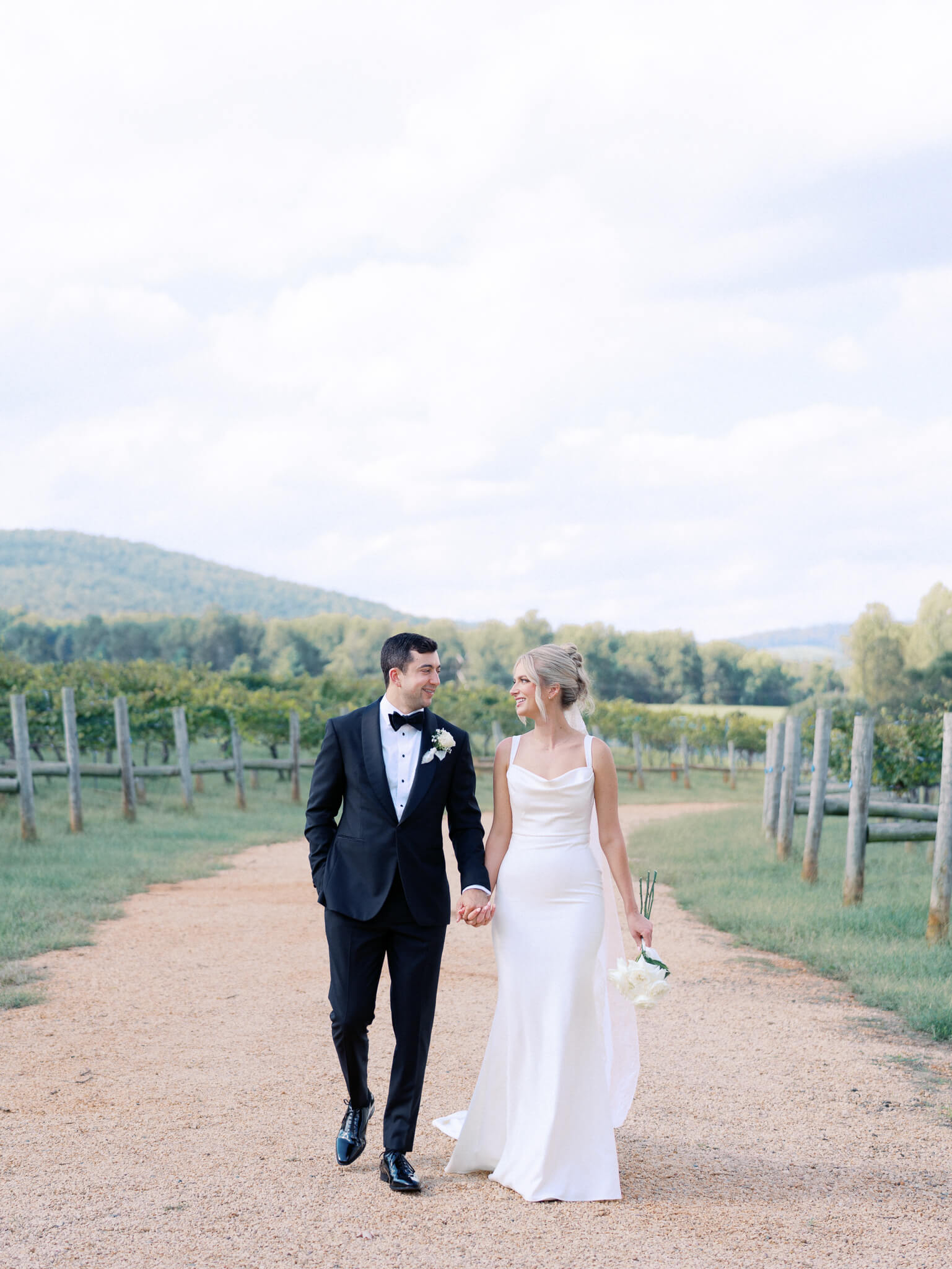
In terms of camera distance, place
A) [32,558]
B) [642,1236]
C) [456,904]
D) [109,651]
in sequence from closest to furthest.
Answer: [642,1236]
[456,904]
[109,651]
[32,558]

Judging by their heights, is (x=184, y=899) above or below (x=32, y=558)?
below

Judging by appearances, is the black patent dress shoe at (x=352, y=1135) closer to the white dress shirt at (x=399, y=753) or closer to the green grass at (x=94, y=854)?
the white dress shirt at (x=399, y=753)

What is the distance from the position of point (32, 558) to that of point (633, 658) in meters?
63.5

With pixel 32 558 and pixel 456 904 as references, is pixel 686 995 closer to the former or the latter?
pixel 456 904

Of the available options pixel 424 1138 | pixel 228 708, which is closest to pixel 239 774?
pixel 228 708

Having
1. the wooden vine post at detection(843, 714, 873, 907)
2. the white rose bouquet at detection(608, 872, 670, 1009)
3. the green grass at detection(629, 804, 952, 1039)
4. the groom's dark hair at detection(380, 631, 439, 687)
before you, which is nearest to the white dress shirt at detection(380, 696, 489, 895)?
the groom's dark hair at detection(380, 631, 439, 687)

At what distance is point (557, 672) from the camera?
3869 mm

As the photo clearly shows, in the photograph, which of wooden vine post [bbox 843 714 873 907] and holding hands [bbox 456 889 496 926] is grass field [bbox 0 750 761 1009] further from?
wooden vine post [bbox 843 714 873 907]

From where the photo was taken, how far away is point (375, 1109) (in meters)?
4.45

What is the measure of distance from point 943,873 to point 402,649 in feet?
18.1

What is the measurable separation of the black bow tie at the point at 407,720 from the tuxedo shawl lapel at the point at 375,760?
0.06m

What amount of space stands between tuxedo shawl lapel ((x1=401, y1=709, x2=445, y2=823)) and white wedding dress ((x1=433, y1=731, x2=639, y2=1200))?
0.32 m

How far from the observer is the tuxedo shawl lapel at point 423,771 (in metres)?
3.74

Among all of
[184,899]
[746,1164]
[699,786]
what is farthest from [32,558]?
[746,1164]
